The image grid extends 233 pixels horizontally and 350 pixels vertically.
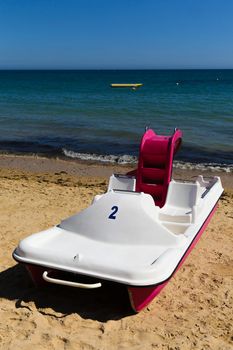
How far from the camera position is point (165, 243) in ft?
15.8

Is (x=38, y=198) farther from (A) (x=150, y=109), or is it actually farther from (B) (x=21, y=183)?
(A) (x=150, y=109)

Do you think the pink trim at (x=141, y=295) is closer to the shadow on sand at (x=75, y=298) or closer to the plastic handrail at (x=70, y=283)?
the shadow on sand at (x=75, y=298)

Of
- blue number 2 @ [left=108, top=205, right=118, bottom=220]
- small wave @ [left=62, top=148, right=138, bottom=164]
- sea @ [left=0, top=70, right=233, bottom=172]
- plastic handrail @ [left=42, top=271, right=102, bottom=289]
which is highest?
blue number 2 @ [left=108, top=205, right=118, bottom=220]

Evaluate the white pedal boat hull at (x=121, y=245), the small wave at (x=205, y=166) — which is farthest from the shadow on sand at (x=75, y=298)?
the small wave at (x=205, y=166)

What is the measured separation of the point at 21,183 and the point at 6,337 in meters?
5.70

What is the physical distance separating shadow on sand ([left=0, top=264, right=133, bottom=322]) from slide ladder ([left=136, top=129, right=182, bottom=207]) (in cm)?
203

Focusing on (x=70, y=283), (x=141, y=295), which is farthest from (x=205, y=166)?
(x=70, y=283)

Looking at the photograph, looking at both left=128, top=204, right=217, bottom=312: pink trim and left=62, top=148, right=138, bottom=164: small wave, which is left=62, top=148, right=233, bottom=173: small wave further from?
left=128, top=204, right=217, bottom=312: pink trim

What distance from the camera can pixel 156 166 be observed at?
670 centimetres

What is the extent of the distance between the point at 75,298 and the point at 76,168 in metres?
7.04

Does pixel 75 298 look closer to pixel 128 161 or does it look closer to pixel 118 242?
pixel 118 242

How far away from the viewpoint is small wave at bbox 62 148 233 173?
1156 cm

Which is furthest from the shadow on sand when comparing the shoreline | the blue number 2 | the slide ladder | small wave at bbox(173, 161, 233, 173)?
small wave at bbox(173, 161, 233, 173)

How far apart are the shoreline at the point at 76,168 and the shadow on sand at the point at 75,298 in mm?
5878
